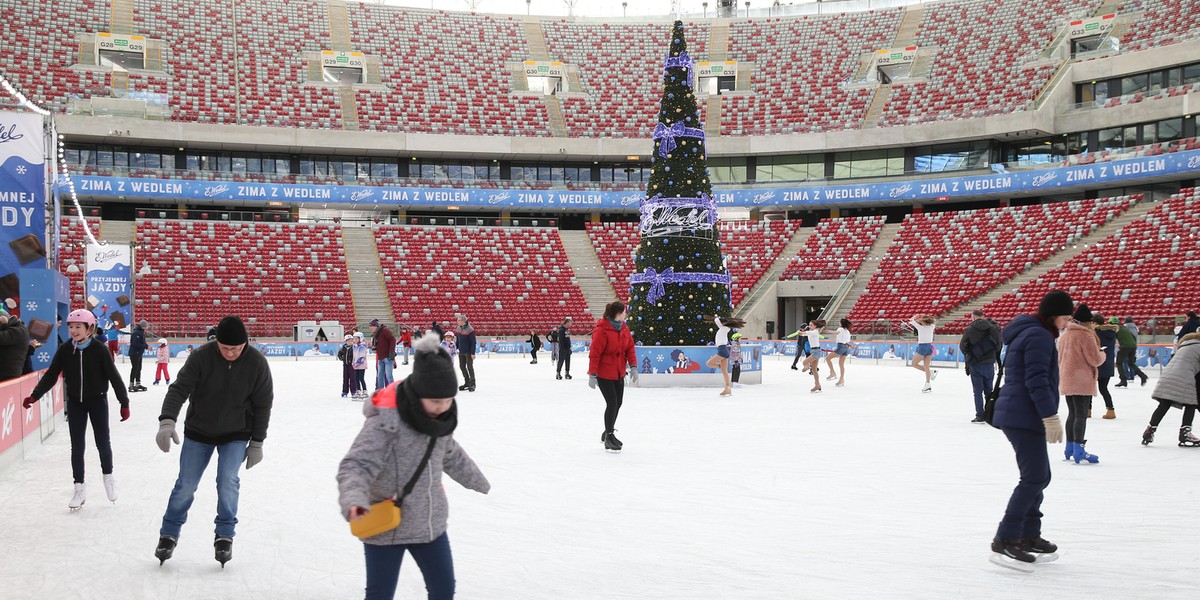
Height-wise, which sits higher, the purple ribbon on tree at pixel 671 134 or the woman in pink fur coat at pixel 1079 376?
the purple ribbon on tree at pixel 671 134

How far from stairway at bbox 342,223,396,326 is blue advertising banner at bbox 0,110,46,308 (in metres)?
25.0

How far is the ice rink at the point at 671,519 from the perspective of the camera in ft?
17.7

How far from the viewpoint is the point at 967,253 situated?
3991 cm

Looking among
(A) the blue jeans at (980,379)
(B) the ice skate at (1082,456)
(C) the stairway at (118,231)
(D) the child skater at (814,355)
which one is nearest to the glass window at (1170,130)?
(D) the child skater at (814,355)

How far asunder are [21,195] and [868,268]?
1389 inches

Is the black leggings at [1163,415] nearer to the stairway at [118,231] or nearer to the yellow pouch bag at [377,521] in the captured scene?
the yellow pouch bag at [377,521]

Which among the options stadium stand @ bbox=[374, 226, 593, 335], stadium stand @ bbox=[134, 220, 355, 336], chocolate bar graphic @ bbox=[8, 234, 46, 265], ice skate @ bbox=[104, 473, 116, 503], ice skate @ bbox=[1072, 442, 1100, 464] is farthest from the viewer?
stadium stand @ bbox=[374, 226, 593, 335]

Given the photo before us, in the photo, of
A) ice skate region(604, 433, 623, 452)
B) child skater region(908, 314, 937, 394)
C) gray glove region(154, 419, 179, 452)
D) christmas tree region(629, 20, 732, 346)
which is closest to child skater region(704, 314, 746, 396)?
christmas tree region(629, 20, 732, 346)

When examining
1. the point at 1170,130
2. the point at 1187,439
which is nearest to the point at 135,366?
the point at 1187,439

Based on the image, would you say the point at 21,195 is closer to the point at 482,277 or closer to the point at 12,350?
the point at 12,350

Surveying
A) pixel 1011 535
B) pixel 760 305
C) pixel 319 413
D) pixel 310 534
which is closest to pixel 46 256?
pixel 319 413

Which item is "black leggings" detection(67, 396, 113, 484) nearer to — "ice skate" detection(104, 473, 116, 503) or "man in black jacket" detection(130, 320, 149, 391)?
"ice skate" detection(104, 473, 116, 503)

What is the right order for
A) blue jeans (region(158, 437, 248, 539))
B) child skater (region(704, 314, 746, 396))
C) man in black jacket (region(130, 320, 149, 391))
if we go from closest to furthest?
blue jeans (region(158, 437, 248, 539)) → child skater (region(704, 314, 746, 396)) → man in black jacket (region(130, 320, 149, 391))

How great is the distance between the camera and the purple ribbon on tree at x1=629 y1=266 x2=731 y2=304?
20.3 meters
